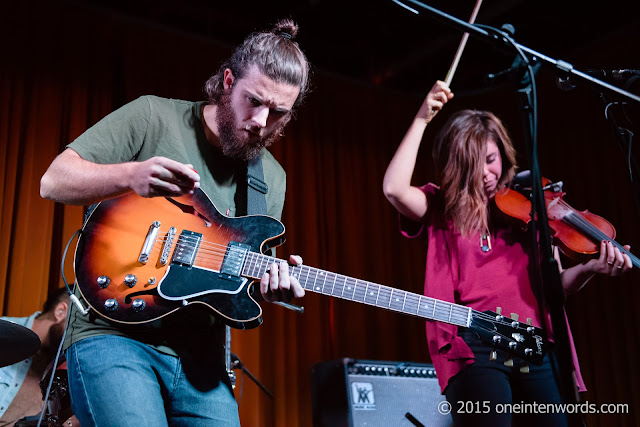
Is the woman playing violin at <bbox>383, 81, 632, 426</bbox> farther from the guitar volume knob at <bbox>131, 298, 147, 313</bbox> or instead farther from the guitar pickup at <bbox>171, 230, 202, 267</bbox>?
the guitar volume knob at <bbox>131, 298, 147, 313</bbox>

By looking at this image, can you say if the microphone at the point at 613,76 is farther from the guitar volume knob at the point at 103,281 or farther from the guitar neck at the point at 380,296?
the guitar volume knob at the point at 103,281

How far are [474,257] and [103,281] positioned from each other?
1.41 metres

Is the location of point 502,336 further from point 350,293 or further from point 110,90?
point 110,90

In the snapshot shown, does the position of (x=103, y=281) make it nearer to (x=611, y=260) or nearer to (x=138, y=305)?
(x=138, y=305)

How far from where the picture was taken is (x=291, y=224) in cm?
546

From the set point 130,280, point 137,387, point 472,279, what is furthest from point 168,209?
point 472,279

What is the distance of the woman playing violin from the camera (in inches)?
83.5

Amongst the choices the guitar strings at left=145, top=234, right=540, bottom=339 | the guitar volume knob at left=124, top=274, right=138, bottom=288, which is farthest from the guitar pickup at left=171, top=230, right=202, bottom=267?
the guitar volume knob at left=124, top=274, right=138, bottom=288

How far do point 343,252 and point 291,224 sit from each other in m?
0.63

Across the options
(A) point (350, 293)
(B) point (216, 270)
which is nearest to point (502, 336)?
(A) point (350, 293)

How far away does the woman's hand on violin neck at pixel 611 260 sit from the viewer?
250 cm

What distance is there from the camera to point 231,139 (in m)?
2.19

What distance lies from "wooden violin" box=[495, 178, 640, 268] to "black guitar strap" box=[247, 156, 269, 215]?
1.01m

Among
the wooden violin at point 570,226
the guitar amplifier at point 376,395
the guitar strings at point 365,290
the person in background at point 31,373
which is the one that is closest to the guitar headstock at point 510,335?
the guitar strings at point 365,290
